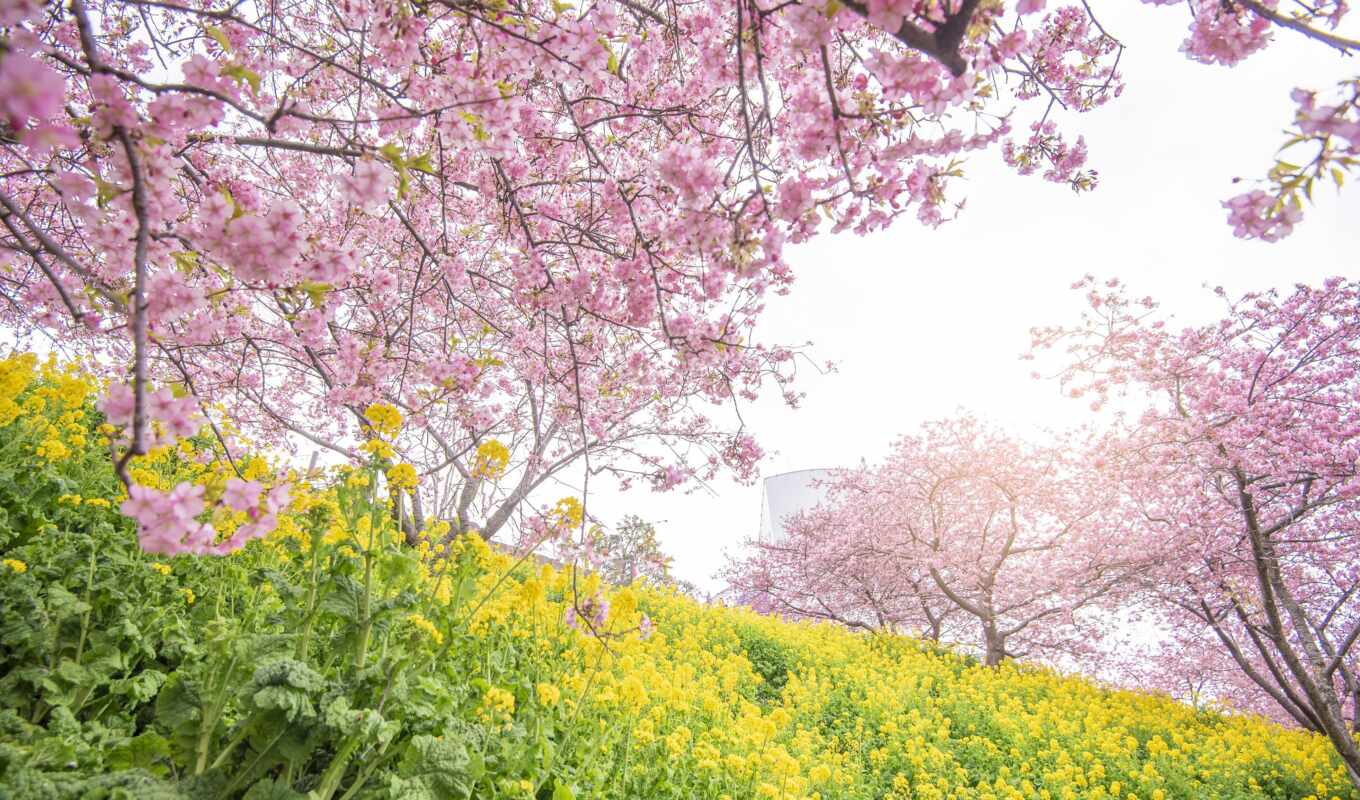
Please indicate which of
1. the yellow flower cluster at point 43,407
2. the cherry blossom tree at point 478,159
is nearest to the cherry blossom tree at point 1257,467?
the cherry blossom tree at point 478,159

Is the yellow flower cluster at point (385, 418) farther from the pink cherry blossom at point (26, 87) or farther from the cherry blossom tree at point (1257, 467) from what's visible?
the cherry blossom tree at point (1257, 467)

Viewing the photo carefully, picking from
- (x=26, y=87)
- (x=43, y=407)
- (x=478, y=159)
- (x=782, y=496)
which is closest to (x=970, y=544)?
(x=782, y=496)

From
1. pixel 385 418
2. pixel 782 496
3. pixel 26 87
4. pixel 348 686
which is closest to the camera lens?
pixel 26 87

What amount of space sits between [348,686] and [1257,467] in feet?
33.7

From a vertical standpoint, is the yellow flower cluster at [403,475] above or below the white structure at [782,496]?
below

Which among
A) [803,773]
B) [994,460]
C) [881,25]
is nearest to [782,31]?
[881,25]

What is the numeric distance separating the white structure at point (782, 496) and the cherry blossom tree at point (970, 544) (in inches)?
241

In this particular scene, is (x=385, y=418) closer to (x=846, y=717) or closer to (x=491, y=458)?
(x=491, y=458)

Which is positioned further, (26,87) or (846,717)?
(846,717)

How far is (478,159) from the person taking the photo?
17.6 feet

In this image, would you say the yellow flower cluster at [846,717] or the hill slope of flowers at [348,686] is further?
the yellow flower cluster at [846,717]

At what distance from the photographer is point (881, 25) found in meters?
1.54

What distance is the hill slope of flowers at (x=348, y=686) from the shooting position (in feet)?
6.61

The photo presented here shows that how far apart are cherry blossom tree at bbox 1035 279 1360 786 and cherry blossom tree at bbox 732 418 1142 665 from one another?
1.47m
